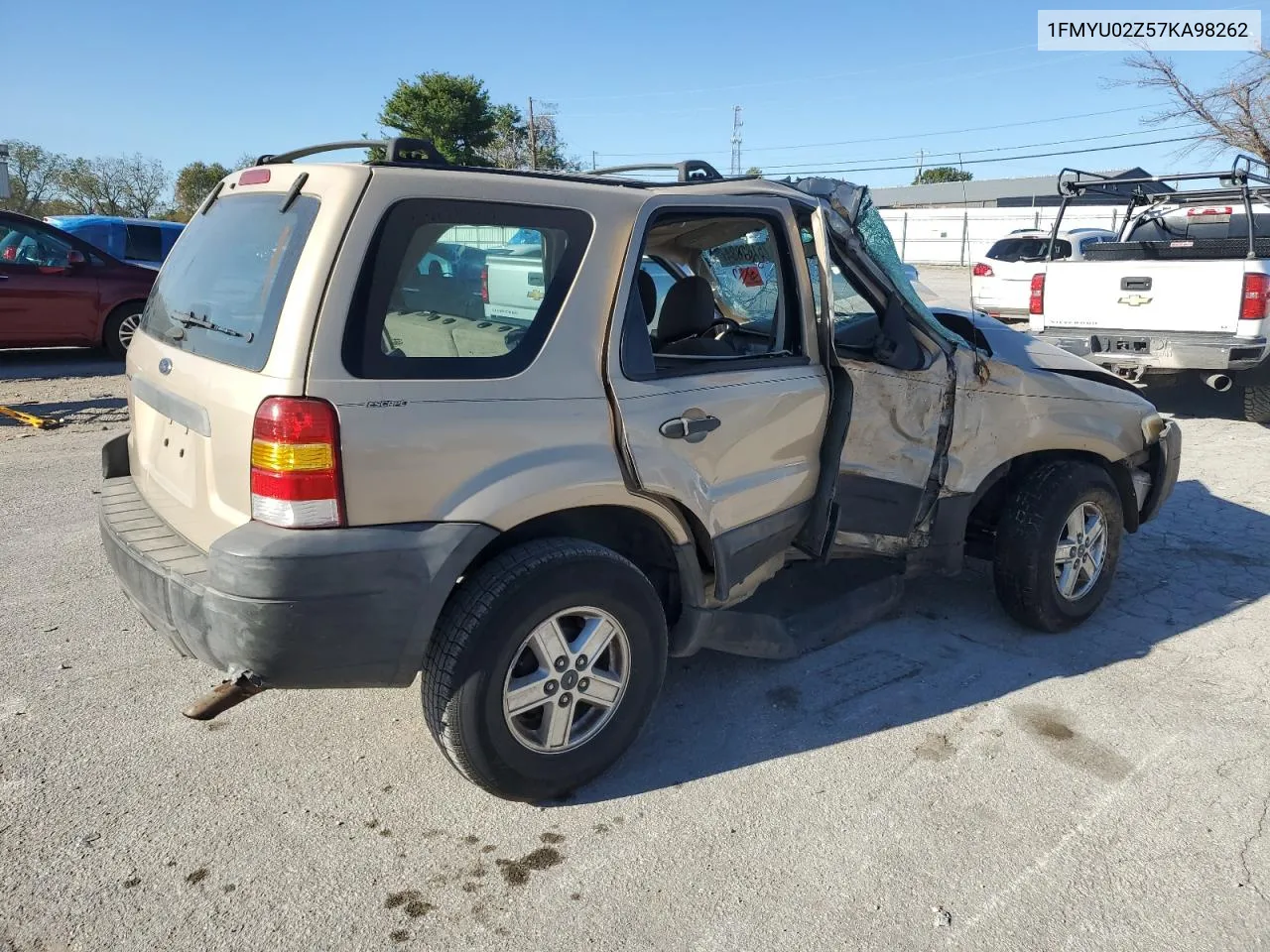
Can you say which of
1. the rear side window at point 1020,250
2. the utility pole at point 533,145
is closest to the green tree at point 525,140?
the utility pole at point 533,145

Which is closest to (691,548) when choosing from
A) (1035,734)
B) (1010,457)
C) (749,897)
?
(749,897)

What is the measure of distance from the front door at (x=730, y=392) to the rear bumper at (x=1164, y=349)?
5.78 meters

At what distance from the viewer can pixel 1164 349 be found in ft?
28.3

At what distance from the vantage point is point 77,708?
3.33m

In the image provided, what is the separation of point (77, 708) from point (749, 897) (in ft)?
8.01

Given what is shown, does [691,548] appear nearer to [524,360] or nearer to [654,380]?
[654,380]

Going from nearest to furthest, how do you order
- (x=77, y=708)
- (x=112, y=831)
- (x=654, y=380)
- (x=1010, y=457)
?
(x=112, y=831) → (x=654, y=380) → (x=77, y=708) → (x=1010, y=457)

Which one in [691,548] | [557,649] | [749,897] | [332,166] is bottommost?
[749,897]

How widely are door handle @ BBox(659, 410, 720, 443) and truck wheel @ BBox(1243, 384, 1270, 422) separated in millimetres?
8000

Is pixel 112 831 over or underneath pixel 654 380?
underneath

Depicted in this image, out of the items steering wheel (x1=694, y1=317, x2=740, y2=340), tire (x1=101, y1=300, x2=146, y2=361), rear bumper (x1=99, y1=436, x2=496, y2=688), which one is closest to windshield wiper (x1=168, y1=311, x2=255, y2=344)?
rear bumper (x1=99, y1=436, x2=496, y2=688)

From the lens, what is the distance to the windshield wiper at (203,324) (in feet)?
8.69

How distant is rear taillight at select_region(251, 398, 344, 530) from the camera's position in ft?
7.83

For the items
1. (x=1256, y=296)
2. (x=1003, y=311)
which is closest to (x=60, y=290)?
(x=1256, y=296)
